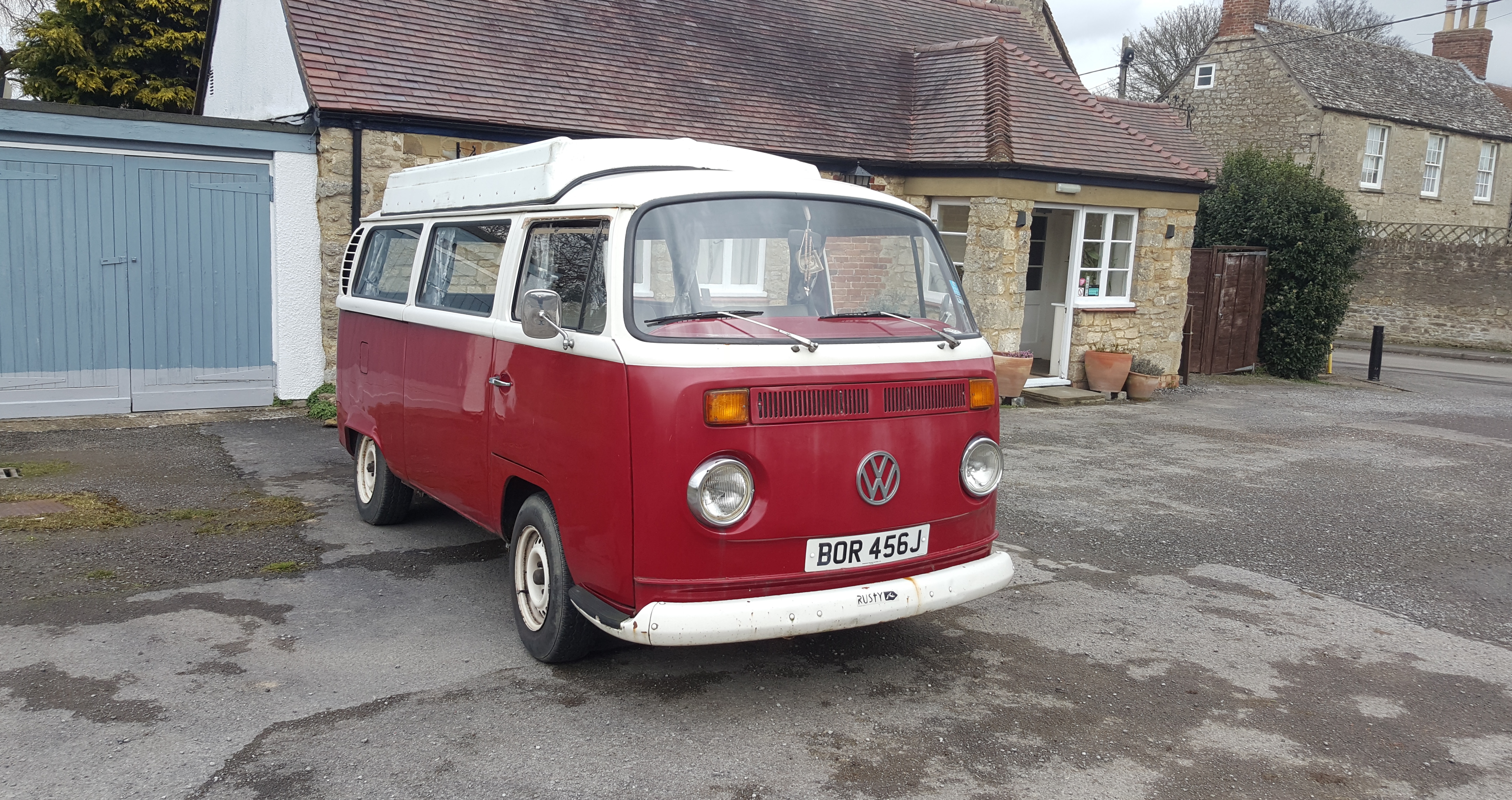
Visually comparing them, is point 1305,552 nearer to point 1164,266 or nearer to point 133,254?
point 1164,266

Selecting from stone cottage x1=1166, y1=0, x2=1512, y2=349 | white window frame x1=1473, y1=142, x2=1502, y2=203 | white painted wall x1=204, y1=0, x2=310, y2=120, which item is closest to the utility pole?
stone cottage x1=1166, y1=0, x2=1512, y2=349

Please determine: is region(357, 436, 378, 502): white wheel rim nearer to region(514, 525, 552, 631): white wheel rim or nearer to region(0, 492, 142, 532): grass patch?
region(0, 492, 142, 532): grass patch

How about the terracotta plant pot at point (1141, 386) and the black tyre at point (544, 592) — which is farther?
the terracotta plant pot at point (1141, 386)

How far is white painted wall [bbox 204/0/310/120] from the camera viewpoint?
1130 cm

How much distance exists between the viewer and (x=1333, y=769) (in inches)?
156

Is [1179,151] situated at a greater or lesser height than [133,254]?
greater

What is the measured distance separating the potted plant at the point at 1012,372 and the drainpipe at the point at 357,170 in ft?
24.1

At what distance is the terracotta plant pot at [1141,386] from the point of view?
568 inches

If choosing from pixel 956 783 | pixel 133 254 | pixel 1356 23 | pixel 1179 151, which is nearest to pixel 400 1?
A: pixel 133 254

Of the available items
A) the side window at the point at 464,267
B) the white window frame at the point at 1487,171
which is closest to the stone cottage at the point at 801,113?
the side window at the point at 464,267

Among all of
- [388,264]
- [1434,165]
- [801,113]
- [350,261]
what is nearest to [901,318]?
[388,264]

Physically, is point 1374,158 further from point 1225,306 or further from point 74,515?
point 74,515

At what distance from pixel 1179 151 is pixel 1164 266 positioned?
5436mm

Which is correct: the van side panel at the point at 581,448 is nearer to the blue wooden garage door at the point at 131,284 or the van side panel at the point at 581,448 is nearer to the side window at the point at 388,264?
the side window at the point at 388,264
